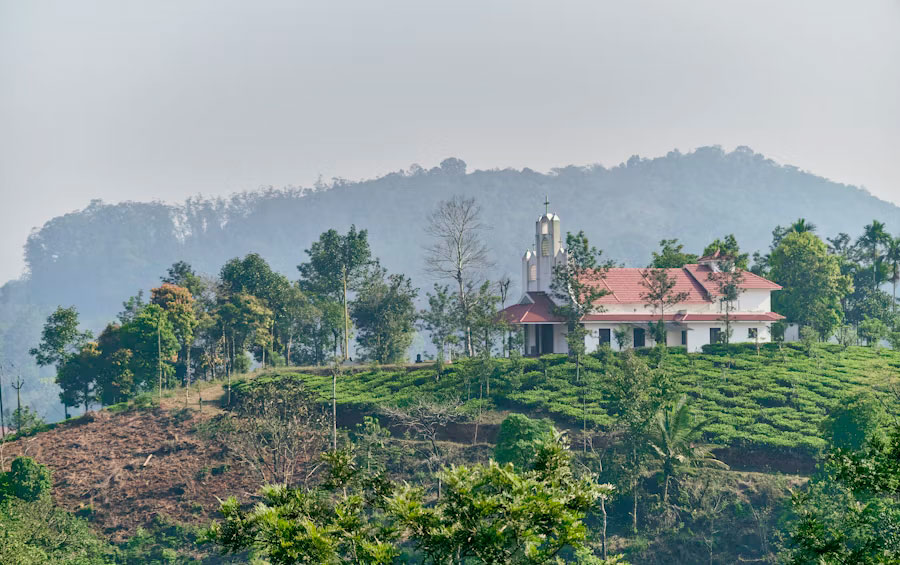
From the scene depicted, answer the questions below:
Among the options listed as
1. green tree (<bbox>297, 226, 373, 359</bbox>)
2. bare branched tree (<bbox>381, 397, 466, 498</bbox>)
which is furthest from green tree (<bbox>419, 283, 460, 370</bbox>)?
bare branched tree (<bbox>381, 397, 466, 498</bbox>)

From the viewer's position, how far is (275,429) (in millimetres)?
34156

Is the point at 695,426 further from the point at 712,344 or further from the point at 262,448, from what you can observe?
the point at 262,448

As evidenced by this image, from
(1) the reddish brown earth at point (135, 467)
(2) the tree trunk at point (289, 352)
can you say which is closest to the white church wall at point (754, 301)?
(2) the tree trunk at point (289, 352)

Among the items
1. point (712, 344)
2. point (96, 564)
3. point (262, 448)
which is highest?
point (712, 344)

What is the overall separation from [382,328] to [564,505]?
3711 cm

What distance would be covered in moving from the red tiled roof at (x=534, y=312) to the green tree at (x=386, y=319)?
704 centimetres

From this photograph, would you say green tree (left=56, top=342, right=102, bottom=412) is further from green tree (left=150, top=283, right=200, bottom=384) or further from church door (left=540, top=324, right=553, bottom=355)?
church door (left=540, top=324, right=553, bottom=355)

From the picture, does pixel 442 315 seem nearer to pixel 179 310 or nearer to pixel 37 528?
pixel 179 310

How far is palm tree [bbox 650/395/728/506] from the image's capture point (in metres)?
31.8

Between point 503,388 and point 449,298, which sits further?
point 449,298

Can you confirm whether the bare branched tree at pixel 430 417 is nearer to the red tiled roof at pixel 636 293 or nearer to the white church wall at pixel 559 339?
the red tiled roof at pixel 636 293

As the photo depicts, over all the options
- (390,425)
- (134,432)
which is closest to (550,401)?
(390,425)

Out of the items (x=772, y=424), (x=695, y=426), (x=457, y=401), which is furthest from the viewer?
(x=457, y=401)

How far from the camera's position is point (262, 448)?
34781mm
